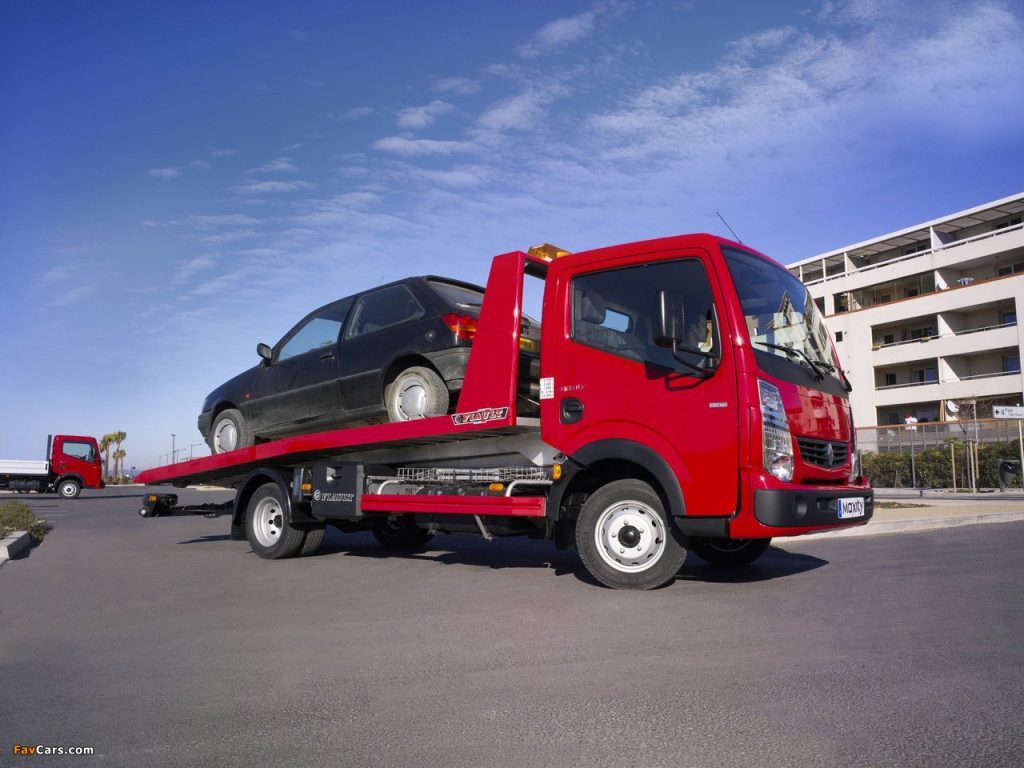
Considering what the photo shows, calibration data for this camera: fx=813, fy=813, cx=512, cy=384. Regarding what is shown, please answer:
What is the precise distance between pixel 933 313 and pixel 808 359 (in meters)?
40.4

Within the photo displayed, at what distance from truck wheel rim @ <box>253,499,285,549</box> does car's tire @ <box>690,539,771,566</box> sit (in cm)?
442

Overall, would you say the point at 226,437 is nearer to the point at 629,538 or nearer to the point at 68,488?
the point at 629,538

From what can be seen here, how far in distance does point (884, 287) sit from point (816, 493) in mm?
45366

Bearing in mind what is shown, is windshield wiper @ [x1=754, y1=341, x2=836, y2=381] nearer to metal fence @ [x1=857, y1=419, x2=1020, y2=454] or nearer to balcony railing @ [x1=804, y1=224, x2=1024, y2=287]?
metal fence @ [x1=857, y1=419, x2=1020, y2=454]

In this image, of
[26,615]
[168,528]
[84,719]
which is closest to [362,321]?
[26,615]

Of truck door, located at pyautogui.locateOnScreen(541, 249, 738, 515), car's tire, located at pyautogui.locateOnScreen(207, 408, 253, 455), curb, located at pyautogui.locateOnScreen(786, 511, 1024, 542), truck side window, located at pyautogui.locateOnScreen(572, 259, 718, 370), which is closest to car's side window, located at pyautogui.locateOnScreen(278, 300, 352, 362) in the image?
car's tire, located at pyautogui.locateOnScreen(207, 408, 253, 455)

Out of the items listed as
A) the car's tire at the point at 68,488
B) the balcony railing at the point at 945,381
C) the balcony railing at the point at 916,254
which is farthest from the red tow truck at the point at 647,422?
the balcony railing at the point at 916,254

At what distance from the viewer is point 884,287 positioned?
46.3 m

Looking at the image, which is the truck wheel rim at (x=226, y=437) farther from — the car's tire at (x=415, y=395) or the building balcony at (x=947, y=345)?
the building balcony at (x=947, y=345)

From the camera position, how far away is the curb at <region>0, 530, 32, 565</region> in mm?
→ 8652

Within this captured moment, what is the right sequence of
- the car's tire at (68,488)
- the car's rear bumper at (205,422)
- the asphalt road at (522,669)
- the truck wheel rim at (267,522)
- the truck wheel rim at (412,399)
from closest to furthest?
the asphalt road at (522,669) < the truck wheel rim at (412,399) < the truck wheel rim at (267,522) < the car's rear bumper at (205,422) < the car's tire at (68,488)

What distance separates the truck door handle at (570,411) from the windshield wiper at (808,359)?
140cm

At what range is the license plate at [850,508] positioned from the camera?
586 cm

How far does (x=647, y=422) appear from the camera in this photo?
5.85 metres
